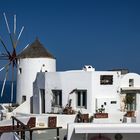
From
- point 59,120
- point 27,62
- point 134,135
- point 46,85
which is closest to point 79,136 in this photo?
point 134,135

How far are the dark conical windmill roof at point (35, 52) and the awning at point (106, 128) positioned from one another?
70.4 feet

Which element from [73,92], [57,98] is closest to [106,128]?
[73,92]

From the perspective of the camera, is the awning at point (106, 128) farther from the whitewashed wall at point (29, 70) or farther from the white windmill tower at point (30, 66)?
the whitewashed wall at point (29, 70)

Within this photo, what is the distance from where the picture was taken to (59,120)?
75.8 ft

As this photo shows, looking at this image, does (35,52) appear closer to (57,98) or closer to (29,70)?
(29,70)

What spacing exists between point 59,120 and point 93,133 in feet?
33.9

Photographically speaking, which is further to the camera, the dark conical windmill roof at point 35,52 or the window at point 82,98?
the dark conical windmill roof at point 35,52

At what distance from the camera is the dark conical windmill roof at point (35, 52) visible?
110 ft

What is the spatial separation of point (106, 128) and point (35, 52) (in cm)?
2227

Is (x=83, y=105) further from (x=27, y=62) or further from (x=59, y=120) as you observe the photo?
(x=27, y=62)

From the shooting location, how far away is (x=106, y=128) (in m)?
12.5

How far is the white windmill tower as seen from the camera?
3347cm

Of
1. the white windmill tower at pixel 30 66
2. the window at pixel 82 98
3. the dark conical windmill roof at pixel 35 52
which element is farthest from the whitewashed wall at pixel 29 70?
the window at pixel 82 98

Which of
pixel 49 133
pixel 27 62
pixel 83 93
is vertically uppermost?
pixel 27 62
